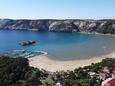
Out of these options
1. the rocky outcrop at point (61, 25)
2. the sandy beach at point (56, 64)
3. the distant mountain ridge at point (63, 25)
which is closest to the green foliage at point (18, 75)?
the sandy beach at point (56, 64)

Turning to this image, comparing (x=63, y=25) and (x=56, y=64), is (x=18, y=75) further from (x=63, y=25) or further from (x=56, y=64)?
(x=63, y=25)

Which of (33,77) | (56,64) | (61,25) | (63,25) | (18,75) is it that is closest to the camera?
(33,77)

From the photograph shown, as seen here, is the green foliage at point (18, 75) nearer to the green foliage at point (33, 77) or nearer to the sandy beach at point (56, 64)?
the green foliage at point (33, 77)

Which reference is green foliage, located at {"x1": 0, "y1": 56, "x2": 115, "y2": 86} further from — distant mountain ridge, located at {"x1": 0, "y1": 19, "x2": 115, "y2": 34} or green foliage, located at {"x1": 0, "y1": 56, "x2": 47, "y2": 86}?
distant mountain ridge, located at {"x1": 0, "y1": 19, "x2": 115, "y2": 34}

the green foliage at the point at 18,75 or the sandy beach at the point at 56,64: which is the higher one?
the green foliage at the point at 18,75

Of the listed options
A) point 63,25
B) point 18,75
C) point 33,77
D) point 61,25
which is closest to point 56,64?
point 18,75

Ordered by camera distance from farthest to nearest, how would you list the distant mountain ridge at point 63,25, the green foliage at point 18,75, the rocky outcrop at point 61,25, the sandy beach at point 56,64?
1. the rocky outcrop at point 61,25
2. the distant mountain ridge at point 63,25
3. the sandy beach at point 56,64
4. the green foliage at point 18,75

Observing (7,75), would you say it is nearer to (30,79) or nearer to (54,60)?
(30,79)
